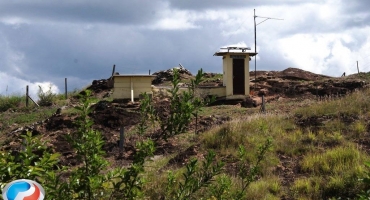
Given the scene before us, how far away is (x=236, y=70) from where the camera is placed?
21344mm

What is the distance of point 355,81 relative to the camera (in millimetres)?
21531

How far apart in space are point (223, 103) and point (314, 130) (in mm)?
7327

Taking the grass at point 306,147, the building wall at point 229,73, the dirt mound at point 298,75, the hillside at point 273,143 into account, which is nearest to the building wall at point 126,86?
the hillside at point 273,143

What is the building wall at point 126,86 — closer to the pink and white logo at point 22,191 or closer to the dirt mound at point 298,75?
the dirt mound at point 298,75

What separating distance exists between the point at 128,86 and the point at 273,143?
909 centimetres

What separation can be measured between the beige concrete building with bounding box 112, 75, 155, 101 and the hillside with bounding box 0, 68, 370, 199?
0.70 meters

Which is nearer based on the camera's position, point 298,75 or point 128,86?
point 128,86

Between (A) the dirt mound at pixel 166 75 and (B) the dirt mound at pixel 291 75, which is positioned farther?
(A) the dirt mound at pixel 166 75

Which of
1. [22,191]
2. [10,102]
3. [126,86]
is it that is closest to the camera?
[22,191]

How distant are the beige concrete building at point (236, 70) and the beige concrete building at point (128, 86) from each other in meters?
2.97

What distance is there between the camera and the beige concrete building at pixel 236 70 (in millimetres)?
21031

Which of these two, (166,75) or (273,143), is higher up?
(166,75)

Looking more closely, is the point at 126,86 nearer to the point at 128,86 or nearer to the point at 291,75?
the point at 128,86

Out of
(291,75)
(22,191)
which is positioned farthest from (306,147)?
(291,75)
